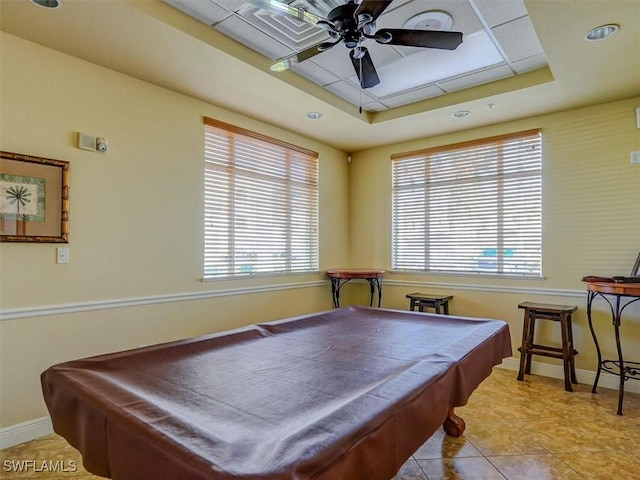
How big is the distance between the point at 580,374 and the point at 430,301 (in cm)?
146

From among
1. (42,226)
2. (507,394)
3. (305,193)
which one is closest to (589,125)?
(507,394)

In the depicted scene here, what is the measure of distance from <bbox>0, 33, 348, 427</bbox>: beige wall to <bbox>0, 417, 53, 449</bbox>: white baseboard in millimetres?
55

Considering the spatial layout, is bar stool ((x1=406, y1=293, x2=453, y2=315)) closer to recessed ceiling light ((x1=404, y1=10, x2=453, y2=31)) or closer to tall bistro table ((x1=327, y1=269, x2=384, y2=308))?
tall bistro table ((x1=327, y1=269, x2=384, y2=308))

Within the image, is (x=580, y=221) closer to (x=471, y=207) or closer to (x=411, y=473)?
(x=471, y=207)

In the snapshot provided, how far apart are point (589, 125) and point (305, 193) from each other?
293 cm

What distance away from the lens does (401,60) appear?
2.91 metres

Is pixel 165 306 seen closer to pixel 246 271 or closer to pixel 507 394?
pixel 246 271

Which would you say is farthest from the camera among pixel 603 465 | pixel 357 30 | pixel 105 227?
pixel 105 227

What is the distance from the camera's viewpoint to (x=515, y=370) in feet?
12.2

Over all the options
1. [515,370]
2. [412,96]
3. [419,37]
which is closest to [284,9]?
[419,37]

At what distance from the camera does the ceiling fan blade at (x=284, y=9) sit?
1.75 metres

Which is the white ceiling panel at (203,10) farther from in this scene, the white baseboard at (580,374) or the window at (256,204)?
the white baseboard at (580,374)

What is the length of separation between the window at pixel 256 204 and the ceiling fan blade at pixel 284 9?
1779mm

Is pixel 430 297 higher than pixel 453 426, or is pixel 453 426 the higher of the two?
pixel 430 297
